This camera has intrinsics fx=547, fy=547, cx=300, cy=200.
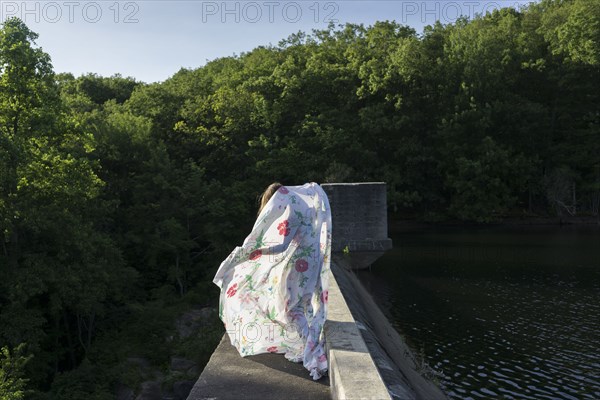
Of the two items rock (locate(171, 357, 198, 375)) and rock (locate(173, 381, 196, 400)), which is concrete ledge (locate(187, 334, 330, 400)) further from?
rock (locate(171, 357, 198, 375))

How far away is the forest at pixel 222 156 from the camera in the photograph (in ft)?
48.6

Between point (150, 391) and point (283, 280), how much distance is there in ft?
30.1

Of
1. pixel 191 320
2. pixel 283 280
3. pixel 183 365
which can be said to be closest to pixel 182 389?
pixel 183 365

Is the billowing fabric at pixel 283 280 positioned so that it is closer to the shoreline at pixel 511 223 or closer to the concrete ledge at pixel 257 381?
the concrete ledge at pixel 257 381

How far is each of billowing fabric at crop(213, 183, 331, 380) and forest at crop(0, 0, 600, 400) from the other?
6.61 m

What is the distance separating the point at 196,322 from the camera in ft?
55.7

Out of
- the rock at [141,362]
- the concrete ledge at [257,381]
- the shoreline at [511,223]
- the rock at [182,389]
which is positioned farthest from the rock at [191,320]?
the shoreline at [511,223]

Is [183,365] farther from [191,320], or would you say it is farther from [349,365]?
[349,365]

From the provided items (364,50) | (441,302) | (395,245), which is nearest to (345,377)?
(441,302)

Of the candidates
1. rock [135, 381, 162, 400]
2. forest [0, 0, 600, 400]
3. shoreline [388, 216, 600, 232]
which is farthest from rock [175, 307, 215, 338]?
shoreline [388, 216, 600, 232]

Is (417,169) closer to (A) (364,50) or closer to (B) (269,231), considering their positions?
(A) (364,50)

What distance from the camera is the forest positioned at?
14.8 m

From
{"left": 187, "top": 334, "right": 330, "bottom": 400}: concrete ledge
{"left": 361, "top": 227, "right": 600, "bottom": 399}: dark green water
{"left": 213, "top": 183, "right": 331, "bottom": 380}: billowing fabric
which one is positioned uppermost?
{"left": 213, "top": 183, "right": 331, "bottom": 380}: billowing fabric

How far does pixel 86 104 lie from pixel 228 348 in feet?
104
